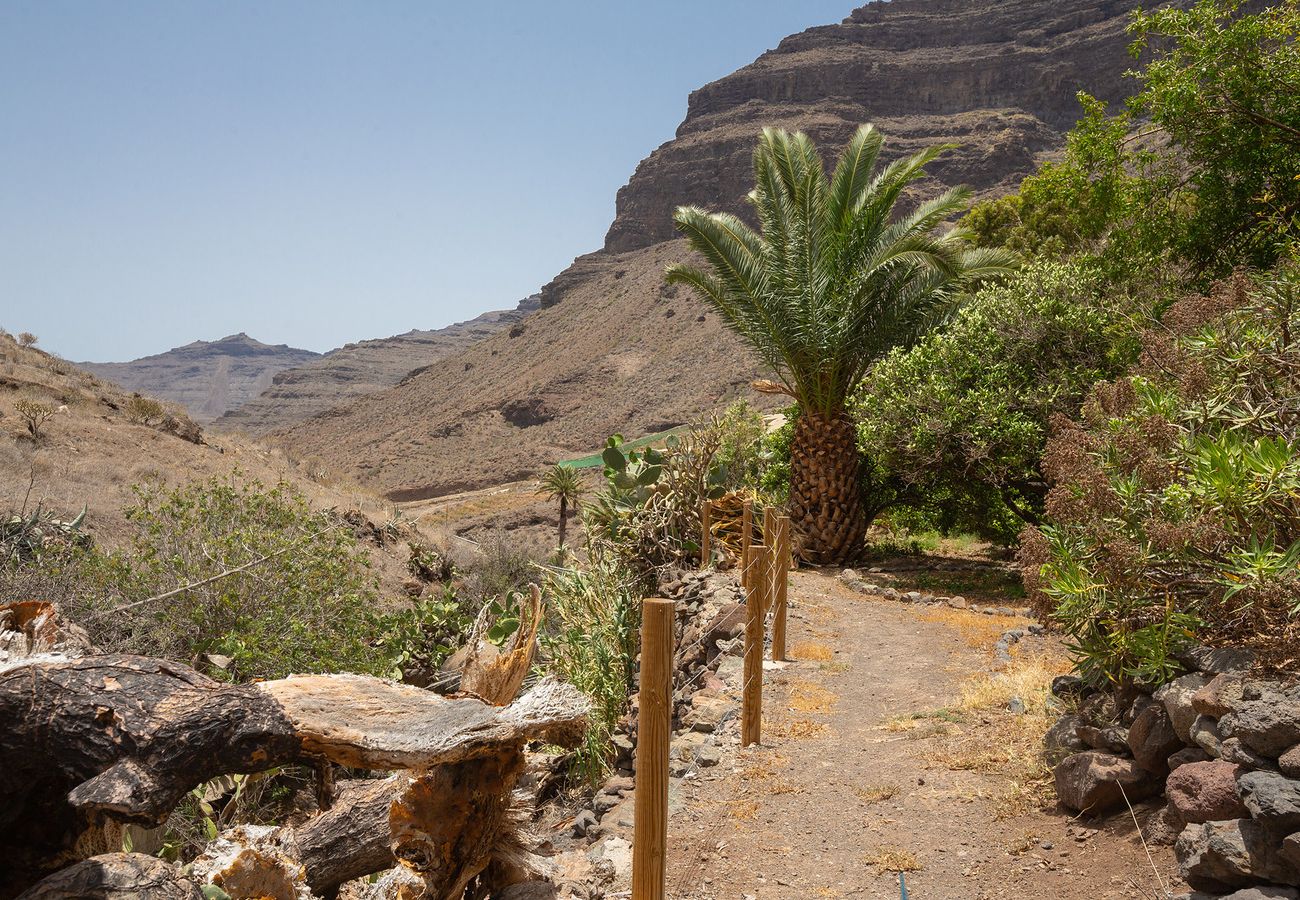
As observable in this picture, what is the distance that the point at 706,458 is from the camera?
1265 cm

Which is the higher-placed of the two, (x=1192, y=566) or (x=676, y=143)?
(x=676, y=143)

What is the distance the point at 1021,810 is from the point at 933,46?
11917 centimetres

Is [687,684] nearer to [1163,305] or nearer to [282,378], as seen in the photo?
[1163,305]

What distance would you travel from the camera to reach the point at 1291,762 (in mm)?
3383

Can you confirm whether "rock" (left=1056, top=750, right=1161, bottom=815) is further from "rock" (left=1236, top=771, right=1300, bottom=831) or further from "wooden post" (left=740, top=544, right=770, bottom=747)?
"wooden post" (left=740, top=544, right=770, bottom=747)

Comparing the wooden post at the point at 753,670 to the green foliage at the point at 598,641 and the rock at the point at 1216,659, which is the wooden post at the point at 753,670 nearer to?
the green foliage at the point at 598,641

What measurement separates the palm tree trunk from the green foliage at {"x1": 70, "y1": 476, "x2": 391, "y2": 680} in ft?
21.7

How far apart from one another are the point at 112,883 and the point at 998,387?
1164 cm

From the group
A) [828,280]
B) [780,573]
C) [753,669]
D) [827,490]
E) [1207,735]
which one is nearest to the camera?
[1207,735]

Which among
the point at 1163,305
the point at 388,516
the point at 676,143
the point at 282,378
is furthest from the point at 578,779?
the point at 282,378

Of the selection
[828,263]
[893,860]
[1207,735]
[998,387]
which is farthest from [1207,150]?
[893,860]

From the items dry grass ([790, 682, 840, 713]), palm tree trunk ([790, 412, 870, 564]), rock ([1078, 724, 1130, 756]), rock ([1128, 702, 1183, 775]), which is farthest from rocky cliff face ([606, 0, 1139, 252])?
rock ([1128, 702, 1183, 775])

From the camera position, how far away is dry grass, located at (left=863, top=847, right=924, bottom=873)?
4.64 m

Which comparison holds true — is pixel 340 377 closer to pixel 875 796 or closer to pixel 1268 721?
pixel 875 796
